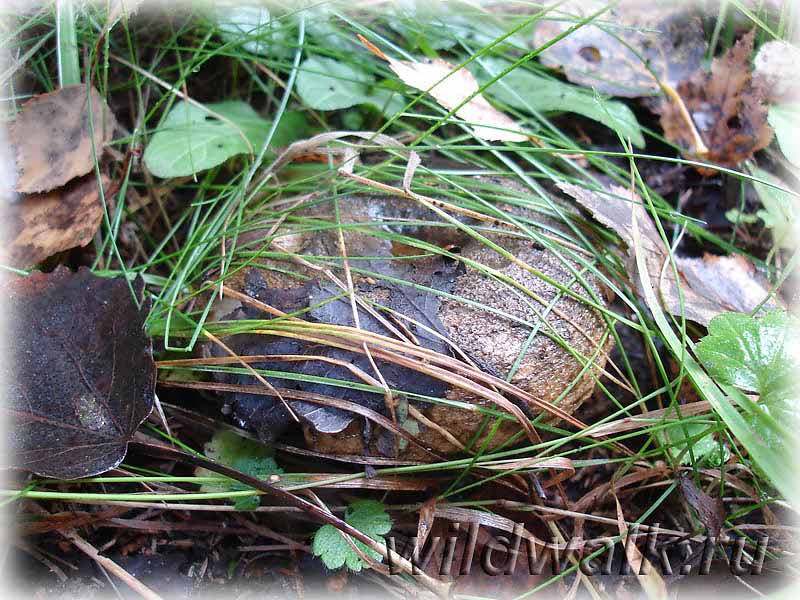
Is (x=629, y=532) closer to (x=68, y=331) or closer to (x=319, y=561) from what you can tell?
(x=319, y=561)

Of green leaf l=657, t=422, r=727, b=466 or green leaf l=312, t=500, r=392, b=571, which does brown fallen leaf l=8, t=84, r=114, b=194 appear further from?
green leaf l=657, t=422, r=727, b=466

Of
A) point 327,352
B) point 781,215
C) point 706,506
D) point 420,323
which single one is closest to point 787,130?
point 781,215

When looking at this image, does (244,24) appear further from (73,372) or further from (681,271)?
(681,271)

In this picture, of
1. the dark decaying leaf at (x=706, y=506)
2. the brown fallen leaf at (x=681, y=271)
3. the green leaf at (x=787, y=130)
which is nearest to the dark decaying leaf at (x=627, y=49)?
the green leaf at (x=787, y=130)

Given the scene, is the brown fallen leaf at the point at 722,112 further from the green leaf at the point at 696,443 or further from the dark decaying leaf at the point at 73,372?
the dark decaying leaf at the point at 73,372

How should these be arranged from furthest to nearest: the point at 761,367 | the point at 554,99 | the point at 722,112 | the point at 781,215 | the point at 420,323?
the point at 722,112
the point at 554,99
the point at 781,215
the point at 420,323
the point at 761,367

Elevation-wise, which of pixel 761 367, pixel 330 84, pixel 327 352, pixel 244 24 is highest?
pixel 244 24
